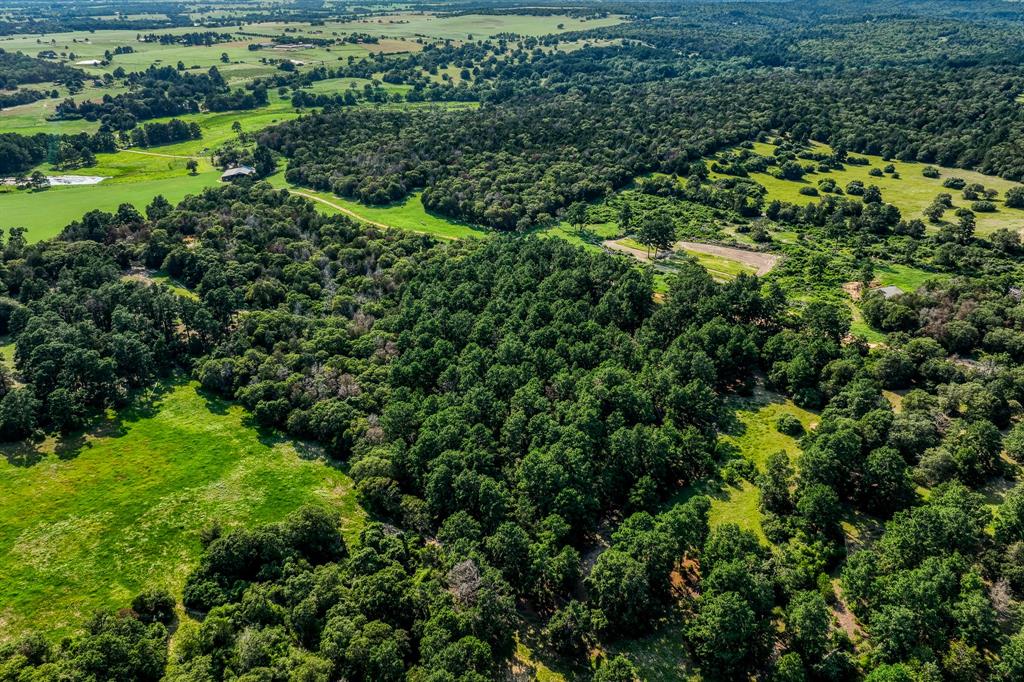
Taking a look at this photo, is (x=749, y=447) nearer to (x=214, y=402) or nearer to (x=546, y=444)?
(x=546, y=444)

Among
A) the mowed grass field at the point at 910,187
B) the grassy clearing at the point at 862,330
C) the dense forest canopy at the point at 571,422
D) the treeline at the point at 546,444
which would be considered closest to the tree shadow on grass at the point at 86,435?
the dense forest canopy at the point at 571,422

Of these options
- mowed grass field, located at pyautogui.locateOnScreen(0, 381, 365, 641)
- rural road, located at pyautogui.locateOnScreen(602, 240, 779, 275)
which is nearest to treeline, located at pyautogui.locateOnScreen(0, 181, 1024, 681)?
mowed grass field, located at pyautogui.locateOnScreen(0, 381, 365, 641)

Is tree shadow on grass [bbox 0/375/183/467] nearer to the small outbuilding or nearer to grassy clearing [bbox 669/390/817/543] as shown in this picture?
grassy clearing [bbox 669/390/817/543]

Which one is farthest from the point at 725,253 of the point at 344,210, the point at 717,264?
the point at 344,210

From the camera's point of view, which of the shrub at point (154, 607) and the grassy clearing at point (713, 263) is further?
the grassy clearing at point (713, 263)

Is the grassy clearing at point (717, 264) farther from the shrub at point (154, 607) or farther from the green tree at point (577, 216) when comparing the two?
the shrub at point (154, 607)

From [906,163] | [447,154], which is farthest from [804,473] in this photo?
[906,163]
